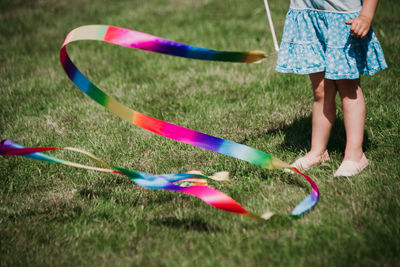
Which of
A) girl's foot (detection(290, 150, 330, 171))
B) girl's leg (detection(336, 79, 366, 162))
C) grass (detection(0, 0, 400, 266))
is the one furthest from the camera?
girl's foot (detection(290, 150, 330, 171))

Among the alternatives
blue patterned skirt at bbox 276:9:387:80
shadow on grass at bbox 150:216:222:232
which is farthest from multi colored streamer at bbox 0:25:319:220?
blue patterned skirt at bbox 276:9:387:80

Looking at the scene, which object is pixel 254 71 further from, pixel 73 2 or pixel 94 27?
pixel 73 2

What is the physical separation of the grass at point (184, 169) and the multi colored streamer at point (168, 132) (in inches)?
5.7

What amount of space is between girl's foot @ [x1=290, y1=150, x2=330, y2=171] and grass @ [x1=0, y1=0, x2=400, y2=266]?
59 mm

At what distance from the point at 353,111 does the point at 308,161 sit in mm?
460

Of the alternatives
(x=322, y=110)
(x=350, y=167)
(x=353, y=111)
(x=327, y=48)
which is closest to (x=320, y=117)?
(x=322, y=110)

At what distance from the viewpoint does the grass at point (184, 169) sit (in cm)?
183

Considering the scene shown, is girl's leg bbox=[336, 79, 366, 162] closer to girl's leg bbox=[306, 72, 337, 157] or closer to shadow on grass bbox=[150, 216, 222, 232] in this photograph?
girl's leg bbox=[306, 72, 337, 157]

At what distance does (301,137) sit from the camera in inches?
116

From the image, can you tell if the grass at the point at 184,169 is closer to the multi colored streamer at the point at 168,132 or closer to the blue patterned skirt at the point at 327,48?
the multi colored streamer at the point at 168,132

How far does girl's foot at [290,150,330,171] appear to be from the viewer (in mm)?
2529

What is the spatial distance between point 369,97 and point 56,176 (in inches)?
108

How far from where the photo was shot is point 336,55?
219cm

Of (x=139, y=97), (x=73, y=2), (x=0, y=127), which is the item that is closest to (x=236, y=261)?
(x=139, y=97)
